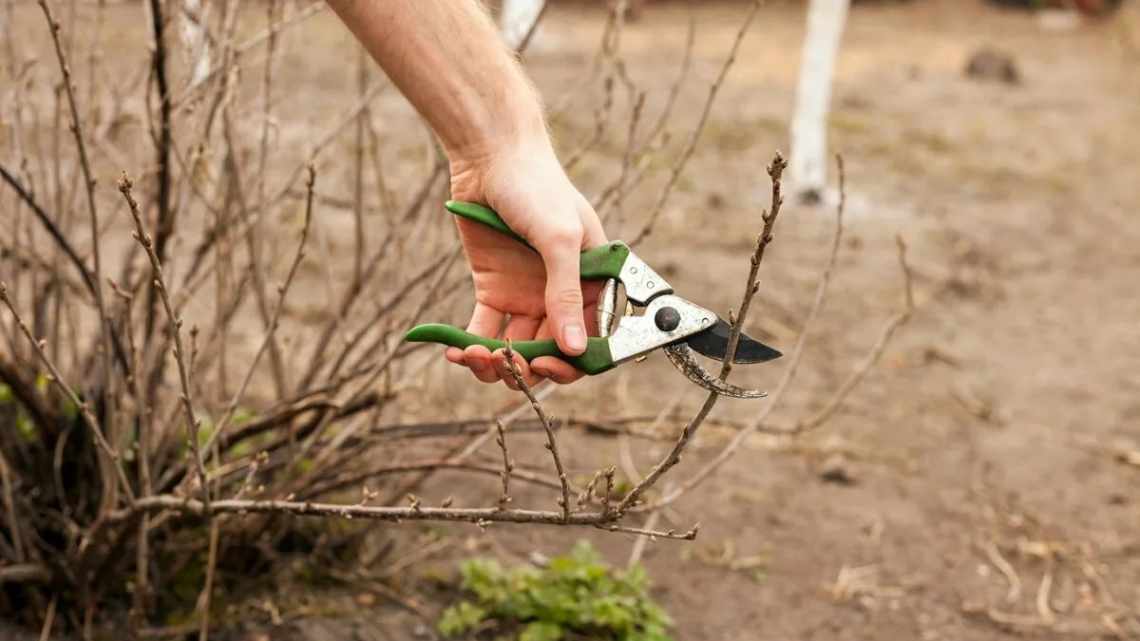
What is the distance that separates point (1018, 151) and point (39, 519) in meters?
6.13

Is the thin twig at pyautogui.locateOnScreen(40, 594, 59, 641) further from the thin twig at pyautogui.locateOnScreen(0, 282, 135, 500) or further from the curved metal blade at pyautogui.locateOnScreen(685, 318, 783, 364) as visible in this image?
the curved metal blade at pyautogui.locateOnScreen(685, 318, 783, 364)

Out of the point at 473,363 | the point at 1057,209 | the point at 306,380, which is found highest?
the point at 473,363

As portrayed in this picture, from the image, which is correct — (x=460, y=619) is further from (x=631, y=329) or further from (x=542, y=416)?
(x=542, y=416)

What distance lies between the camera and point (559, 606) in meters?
2.62

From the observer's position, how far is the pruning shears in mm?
1746

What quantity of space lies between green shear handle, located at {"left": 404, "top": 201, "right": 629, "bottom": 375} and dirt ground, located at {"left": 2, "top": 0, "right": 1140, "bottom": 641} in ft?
2.57

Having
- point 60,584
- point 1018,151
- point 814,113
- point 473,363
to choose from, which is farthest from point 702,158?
point 473,363

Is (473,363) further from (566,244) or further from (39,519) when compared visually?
(39,519)

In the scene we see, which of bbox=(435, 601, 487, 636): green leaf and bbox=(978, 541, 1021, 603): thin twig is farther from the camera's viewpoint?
bbox=(978, 541, 1021, 603): thin twig

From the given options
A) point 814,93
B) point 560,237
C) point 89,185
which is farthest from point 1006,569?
point 814,93

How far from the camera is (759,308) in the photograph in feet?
15.9

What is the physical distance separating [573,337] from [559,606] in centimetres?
107

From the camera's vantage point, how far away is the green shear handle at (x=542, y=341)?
5.72 feet

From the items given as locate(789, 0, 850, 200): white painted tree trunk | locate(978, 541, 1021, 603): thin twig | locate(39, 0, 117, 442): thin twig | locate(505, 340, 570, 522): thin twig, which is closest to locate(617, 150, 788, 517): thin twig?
locate(505, 340, 570, 522): thin twig
